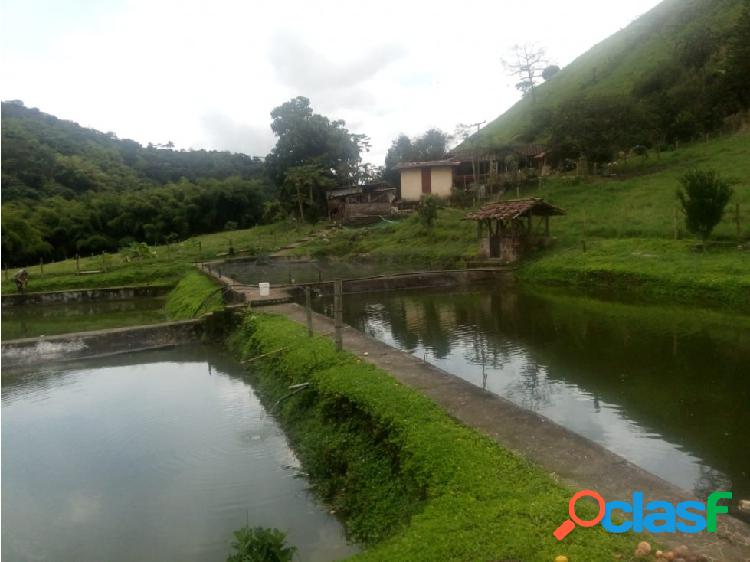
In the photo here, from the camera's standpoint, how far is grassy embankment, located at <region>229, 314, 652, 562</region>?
4.50 meters

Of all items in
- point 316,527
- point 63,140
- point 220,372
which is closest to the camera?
point 316,527

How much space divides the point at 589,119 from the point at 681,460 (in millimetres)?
30760

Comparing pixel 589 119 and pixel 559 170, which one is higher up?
pixel 589 119

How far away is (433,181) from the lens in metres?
41.5

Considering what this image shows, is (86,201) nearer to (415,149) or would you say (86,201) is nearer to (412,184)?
(412,184)

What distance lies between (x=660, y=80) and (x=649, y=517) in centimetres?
4957

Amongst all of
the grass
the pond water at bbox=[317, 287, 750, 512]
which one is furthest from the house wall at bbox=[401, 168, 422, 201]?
the pond water at bbox=[317, 287, 750, 512]

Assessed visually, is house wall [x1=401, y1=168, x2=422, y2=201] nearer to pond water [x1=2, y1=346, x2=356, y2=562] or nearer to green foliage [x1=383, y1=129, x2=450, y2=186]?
green foliage [x1=383, y1=129, x2=450, y2=186]

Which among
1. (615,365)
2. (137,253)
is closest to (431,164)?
(137,253)

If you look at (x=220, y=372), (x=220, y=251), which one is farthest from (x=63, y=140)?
(x=220, y=372)

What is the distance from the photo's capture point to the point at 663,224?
22422 mm

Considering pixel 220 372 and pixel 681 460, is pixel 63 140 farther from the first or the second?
pixel 681 460

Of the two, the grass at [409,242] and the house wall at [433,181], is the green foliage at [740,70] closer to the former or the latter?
the house wall at [433,181]

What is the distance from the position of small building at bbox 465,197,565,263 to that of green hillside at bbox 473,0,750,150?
40.1 ft
